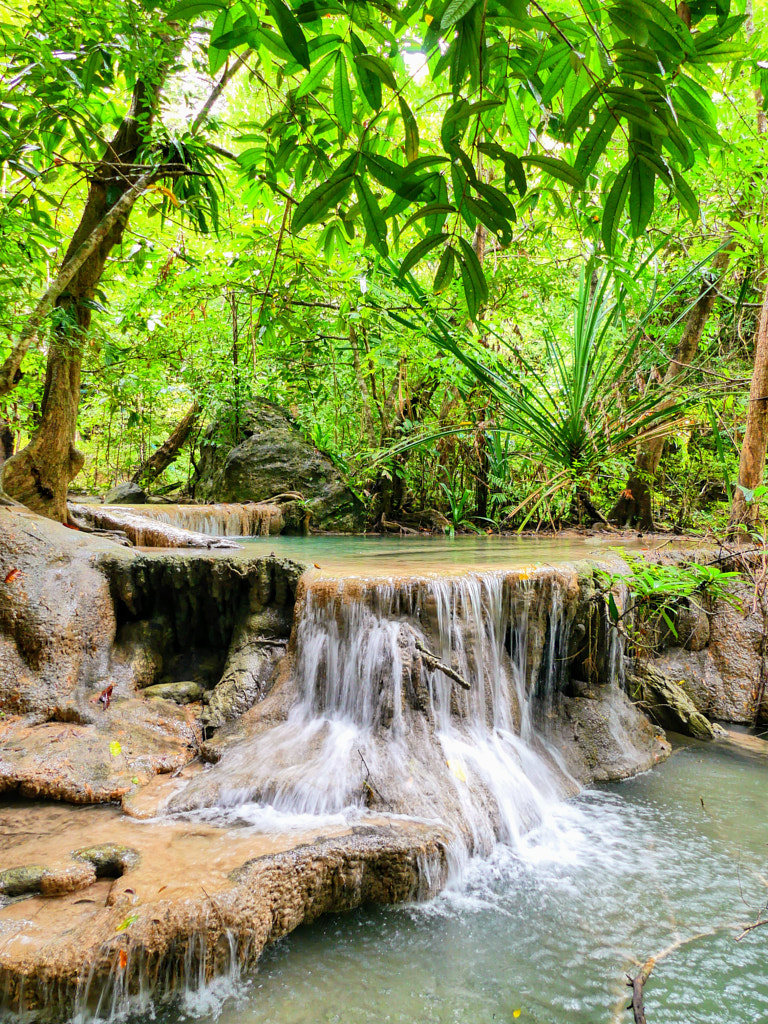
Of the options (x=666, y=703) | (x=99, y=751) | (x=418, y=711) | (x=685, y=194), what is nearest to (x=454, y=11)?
(x=685, y=194)

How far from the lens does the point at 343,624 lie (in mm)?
3867

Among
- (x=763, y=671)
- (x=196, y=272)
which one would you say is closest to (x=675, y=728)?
(x=763, y=671)

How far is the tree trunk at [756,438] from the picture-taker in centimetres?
509

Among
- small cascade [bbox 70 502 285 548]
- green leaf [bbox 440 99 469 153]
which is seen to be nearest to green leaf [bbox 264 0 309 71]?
green leaf [bbox 440 99 469 153]

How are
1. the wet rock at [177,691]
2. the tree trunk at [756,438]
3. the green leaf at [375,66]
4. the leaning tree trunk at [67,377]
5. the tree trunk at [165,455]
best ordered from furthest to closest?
the tree trunk at [165,455], the tree trunk at [756,438], the leaning tree trunk at [67,377], the wet rock at [177,691], the green leaf at [375,66]

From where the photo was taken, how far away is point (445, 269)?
1.07 m

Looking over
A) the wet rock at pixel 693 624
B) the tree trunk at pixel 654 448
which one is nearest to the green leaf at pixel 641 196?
the wet rock at pixel 693 624

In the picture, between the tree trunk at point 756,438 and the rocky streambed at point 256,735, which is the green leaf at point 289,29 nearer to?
the rocky streambed at point 256,735

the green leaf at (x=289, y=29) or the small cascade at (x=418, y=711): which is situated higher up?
the green leaf at (x=289, y=29)

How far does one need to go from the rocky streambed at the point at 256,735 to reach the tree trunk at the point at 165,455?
272 inches

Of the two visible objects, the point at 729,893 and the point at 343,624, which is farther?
the point at 343,624

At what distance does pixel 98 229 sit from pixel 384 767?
4129mm

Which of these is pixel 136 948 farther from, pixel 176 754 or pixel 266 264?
pixel 266 264

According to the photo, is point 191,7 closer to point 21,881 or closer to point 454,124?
point 454,124
